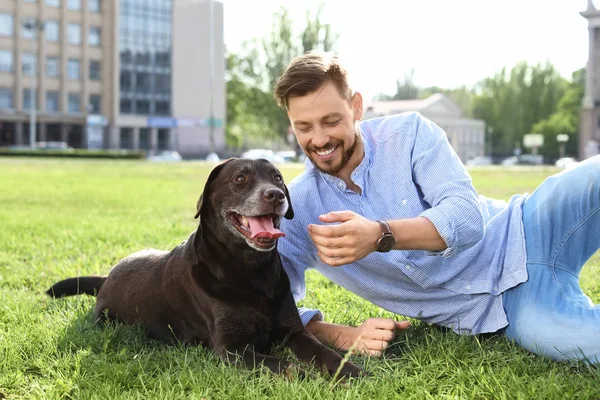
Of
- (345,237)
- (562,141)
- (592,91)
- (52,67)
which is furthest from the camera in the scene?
(562,141)

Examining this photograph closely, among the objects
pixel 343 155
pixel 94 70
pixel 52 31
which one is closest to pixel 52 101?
pixel 94 70

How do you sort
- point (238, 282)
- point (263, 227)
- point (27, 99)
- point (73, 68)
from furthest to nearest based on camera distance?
1. point (73, 68)
2. point (27, 99)
3. point (238, 282)
4. point (263, 227)

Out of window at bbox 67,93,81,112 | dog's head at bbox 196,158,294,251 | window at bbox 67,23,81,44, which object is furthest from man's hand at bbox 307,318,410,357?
window at bbox 67,23,81,44


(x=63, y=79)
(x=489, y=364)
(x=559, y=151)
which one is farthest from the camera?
(x=559, y=151)

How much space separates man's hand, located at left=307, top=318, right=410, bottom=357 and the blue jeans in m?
0.63

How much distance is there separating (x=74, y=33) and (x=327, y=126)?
73.4 m

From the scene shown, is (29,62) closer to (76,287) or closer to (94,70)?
(94,70)

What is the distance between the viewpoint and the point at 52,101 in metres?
70.1

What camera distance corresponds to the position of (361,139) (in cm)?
384

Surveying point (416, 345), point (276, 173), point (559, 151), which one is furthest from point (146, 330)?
point (559, 151)

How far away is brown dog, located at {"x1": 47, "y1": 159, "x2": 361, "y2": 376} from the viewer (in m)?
3.53

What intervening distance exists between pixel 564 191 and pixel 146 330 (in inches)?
94.0

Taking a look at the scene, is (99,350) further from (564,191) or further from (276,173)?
(564,191)

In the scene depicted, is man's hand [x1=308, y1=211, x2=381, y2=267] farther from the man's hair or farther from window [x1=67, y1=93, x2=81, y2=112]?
window [x1=67, y1=93, x2=81, y2=112]
